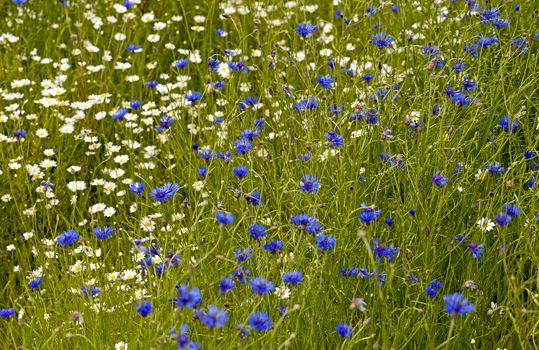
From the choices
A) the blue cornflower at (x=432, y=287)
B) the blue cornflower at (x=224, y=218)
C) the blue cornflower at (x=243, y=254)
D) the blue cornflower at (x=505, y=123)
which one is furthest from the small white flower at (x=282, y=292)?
the blue cornflower at (x=505, y=123)

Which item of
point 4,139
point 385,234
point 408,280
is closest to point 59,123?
point 4,139

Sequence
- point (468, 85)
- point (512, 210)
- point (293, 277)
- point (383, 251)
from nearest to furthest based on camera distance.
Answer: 1. point (293, 277)
2. point (383, 251)
3. point (512, 210)
4. point (468, 85)

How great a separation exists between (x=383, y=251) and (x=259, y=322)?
18.5 inches

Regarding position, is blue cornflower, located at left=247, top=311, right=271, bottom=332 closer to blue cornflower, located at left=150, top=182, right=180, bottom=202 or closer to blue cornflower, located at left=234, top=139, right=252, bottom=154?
blue cornflower, located at left=150, top=182, right=180, bottom=202

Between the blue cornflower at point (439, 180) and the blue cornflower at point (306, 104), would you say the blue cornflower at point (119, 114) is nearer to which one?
the blue cornflower at point (306, 104)

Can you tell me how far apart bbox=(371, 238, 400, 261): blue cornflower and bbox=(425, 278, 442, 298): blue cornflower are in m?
0.13

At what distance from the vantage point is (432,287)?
2.48 m

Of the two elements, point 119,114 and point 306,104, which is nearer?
point 306,104

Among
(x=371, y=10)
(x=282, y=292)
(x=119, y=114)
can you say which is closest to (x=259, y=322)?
(x=282, y=292)

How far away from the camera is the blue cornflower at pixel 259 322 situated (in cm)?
212

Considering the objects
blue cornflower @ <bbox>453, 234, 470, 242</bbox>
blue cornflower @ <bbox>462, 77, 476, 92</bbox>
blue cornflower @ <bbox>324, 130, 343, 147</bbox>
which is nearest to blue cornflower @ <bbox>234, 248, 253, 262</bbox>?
blue cornflower @ <bbox>324, 130, 343, 147</bbox>

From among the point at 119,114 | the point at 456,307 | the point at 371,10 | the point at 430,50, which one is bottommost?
the point at 456,307

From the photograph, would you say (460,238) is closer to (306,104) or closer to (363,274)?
(363,274)

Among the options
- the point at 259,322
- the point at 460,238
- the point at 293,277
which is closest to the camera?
the point at 259,322
